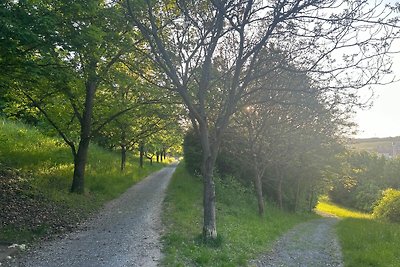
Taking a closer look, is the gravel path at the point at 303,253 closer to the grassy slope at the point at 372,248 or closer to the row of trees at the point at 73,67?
the grassy slope at the point at 372,248

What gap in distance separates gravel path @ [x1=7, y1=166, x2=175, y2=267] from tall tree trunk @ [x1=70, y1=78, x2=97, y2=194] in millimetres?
2128

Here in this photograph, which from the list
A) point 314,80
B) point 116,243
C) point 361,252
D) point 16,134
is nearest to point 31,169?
point 16,134

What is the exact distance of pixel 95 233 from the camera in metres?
10.7

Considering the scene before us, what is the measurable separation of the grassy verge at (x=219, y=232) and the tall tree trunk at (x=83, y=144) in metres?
4.08

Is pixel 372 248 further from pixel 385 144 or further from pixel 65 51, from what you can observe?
pixel 385 144

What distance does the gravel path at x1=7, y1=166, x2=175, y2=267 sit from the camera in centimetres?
812

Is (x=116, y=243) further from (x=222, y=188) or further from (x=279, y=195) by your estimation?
(x=279, y=195)

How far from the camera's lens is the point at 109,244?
9516mm

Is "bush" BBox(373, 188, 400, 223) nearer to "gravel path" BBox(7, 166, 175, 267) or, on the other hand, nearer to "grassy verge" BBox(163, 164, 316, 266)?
"grassy verge" BBox(163, 164, 316, 266)

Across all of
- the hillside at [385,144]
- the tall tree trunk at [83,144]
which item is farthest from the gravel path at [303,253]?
the hillside at [385,144]

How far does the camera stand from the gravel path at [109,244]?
8.12m

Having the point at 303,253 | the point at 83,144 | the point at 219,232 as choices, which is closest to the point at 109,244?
the point at 219,232

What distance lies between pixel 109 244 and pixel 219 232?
3.95 meters

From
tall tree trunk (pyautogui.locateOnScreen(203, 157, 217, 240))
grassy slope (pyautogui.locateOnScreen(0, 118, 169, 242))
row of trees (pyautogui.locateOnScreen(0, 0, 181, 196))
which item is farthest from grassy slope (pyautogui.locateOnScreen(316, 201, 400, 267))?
grassy slope (pyautogui.locateOnScreen(0, 118, 169, 242))
